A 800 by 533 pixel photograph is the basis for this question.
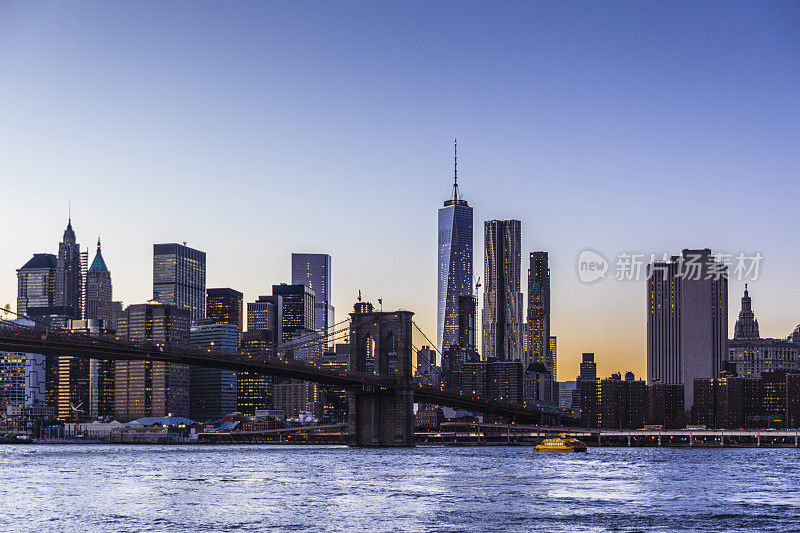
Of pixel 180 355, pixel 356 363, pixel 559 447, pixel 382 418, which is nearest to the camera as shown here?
pixel 180 355

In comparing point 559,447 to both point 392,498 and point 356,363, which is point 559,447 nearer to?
point 356,363

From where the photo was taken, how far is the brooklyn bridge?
83.6 metres

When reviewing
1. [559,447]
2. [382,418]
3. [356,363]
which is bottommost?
[559,447]

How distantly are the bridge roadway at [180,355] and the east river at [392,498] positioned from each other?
10057 mm

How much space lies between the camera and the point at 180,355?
304ft

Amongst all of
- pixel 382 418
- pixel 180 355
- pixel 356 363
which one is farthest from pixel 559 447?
pixel 180 355

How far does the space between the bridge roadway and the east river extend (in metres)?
10.1

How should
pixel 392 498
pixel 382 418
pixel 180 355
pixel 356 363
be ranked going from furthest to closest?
pixel 356 363, pixel 382 418, pixel 180 355, pixel 392 498

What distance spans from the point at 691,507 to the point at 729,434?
121637 millimetres

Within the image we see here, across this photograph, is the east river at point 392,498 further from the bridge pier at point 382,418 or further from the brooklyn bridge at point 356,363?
the bridge pier at point 382,418

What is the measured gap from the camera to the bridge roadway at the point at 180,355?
8081 cm

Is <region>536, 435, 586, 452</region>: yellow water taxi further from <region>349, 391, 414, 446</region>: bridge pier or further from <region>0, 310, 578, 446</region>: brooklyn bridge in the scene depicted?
<region>349, 391, 414, 446</region>: bridge pier

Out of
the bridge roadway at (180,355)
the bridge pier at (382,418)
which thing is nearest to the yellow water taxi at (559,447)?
the bridge roadway at (180,355)

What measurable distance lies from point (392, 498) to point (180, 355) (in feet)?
159
